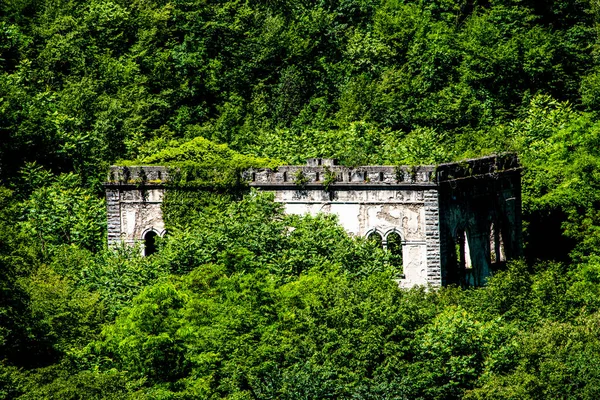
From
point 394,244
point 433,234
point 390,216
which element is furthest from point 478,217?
point 390,216

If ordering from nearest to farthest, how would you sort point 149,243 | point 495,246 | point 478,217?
1. point 478,217
2. point 149,243
3. point 495,246

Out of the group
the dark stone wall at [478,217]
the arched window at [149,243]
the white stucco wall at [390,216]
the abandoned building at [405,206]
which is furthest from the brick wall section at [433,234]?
the arched window at [149,243]

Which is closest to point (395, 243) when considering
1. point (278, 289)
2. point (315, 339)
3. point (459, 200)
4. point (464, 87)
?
point (459, 200)

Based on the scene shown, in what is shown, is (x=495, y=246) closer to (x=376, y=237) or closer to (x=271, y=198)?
(x=376, y=237)

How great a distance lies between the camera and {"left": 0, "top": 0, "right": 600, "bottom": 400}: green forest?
149 ft

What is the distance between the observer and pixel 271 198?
57.0 meters

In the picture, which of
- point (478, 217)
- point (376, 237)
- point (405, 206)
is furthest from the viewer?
point (478, 217)

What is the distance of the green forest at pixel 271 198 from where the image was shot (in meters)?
45.3

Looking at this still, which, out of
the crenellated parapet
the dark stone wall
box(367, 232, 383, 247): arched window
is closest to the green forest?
the crenellated parapet

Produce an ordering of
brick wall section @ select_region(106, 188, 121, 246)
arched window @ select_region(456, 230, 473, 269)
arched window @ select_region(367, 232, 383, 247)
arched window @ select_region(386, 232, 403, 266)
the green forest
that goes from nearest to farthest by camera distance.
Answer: the green forest < arched window @ select_region(367, 232, 383, 247) < arched window @ select_region(456, 230, 473, 269) < arched window @ select_region(386, 232, 403, 266) < brick wall section @ select_region(106, 188, 121, 246)

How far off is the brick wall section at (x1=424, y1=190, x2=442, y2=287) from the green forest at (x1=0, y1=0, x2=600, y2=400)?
7.19ft

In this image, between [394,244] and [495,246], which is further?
[495,246]

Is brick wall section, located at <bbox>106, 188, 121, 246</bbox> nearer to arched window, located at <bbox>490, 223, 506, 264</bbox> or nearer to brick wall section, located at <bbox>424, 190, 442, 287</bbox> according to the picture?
brick wall section, located at <bbox>424, 190, 442, 287</bbox>

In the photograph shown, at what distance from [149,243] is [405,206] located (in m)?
8.74
